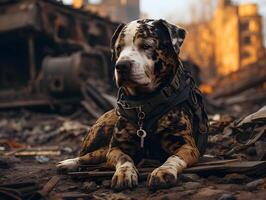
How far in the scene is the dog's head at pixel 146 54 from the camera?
3.83m

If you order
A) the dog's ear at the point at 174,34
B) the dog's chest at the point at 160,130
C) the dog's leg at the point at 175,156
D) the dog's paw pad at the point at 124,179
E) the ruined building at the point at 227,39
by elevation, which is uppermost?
the ruined building at the point at 227,39

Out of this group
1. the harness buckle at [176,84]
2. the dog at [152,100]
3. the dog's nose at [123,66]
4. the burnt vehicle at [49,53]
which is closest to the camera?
the dog's nose at [123,66]

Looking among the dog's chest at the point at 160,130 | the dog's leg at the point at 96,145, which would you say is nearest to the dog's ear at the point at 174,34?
the dog's chest at the point at 160,130

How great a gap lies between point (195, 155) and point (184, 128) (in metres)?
0.28

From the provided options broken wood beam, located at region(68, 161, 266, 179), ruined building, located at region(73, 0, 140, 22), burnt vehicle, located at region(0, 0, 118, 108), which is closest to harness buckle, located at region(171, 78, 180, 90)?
broken wood beam, located at region(68, 161, 266, 179)

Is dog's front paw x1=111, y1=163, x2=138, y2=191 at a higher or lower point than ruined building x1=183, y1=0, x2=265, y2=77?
lower

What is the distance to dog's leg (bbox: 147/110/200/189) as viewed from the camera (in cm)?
346

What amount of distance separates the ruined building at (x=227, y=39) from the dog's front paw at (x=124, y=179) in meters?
33.3

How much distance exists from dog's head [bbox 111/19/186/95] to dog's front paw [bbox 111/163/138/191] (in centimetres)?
81

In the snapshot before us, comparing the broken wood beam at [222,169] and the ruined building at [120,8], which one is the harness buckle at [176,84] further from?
the ruined building at [120,8]

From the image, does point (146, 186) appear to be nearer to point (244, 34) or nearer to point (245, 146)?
point (245, 146)

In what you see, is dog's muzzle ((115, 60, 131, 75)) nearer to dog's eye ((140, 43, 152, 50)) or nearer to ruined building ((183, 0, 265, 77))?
dog's eye ((140, 43, 152, 50))

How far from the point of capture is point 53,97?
1272cm

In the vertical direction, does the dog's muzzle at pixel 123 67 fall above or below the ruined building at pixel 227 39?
below
